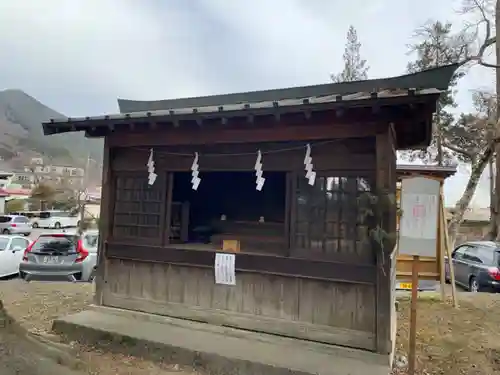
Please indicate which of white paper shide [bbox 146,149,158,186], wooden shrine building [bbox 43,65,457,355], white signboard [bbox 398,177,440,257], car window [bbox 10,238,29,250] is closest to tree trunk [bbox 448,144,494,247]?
wooden shrine building [bbox 43,65,457,355]

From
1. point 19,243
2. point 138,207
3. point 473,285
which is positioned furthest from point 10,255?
point 473,285

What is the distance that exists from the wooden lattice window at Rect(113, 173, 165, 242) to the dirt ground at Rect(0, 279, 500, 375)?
5.14ft

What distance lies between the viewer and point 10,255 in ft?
34.3

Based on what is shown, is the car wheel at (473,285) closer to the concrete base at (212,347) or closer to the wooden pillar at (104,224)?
the concrete base at (212,347)

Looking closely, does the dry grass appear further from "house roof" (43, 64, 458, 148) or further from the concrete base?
"house roof" (43, 64, 458, 148)

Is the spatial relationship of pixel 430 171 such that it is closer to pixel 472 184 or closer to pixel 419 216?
pixel 419 216

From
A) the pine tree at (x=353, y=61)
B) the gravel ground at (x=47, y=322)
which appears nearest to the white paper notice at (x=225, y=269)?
the gravel ground at (x=47, y=322)

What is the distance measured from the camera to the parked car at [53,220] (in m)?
29.9

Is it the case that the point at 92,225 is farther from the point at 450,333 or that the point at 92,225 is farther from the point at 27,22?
the point at 450,333

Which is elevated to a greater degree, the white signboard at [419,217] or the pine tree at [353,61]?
the pine tree at [353,61]

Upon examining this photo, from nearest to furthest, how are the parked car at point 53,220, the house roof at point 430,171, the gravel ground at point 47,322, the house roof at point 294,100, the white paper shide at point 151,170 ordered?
the gravel ground at point 47,322
the house roof at point 294,100
the white paper shide at point 151,170
the house roof at point 430,171
the parked car at point 53,220

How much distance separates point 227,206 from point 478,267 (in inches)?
283

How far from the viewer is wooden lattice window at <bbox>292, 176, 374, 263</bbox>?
4.20 meters

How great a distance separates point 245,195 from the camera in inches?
296
